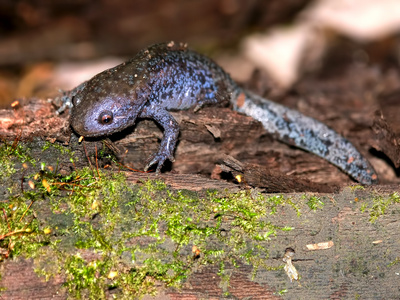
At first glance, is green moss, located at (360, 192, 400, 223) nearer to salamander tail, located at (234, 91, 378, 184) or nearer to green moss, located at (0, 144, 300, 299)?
green moss, located at (0, 144, 300, 299)

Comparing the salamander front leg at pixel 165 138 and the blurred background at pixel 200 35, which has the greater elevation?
the blurred background at pixel 200 35

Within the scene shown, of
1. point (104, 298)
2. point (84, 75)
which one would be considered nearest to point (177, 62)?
point (104, 298)

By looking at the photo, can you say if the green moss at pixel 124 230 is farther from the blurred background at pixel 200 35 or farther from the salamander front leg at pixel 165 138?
the blurred background at pixel 200 35

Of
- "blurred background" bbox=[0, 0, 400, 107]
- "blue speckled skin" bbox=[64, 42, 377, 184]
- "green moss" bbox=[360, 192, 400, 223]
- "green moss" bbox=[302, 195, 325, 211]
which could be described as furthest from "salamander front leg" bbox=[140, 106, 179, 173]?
"blurred background" bbox=[0, 0, 400, 107]

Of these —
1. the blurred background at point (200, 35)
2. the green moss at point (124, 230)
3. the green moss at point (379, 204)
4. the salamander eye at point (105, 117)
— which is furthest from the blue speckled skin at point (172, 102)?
the blurred background at point (200, 35)

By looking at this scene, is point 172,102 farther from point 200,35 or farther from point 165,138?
point 200,35

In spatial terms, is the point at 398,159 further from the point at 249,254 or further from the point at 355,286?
the point at 249,254
